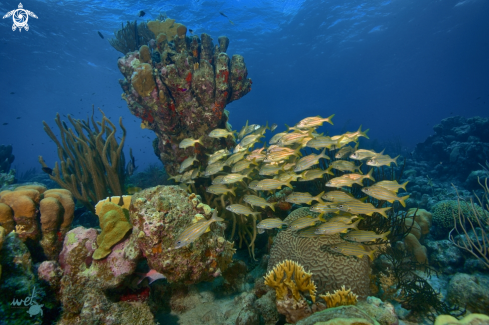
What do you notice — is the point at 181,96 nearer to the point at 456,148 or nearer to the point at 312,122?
the point at 312,122

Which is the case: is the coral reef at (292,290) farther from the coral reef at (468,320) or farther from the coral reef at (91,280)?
the coral reef at (91,280)

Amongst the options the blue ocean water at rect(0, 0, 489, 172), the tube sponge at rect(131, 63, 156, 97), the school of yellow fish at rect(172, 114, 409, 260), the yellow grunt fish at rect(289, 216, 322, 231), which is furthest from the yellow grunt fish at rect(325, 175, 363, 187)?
the blue ocean water at rect(0, 0, 489, 172)

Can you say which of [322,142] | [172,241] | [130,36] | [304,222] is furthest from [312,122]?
[130,36]

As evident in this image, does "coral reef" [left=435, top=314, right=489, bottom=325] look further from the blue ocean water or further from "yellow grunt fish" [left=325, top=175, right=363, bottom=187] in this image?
the blue ocean water

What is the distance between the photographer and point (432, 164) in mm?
15250

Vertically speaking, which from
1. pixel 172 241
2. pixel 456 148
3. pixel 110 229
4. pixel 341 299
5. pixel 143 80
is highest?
pixel 143 80

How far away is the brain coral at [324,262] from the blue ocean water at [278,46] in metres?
12.1

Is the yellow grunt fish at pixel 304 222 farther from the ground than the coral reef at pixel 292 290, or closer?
farther from the ground

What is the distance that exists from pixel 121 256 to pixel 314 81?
210 ft

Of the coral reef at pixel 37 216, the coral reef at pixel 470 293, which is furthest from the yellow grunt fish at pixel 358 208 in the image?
the coral reef at pixel 37 216

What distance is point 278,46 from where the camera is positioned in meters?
38.0

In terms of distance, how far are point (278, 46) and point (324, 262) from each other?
42073 mm

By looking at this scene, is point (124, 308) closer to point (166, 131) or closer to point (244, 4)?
point (166, 131)

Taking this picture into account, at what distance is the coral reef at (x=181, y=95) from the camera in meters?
6.86
